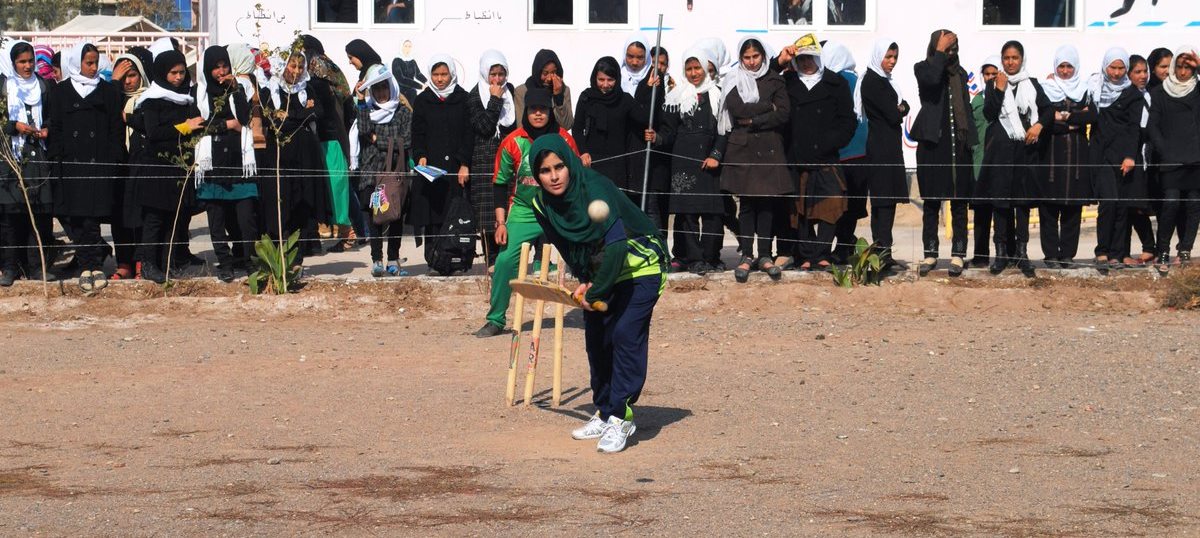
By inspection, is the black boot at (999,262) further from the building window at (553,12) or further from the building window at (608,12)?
the building window at (553,12)

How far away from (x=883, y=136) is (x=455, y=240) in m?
3.67

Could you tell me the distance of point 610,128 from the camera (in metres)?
13.7

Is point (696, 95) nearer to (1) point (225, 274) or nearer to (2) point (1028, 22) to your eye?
(1) point (225, 274)

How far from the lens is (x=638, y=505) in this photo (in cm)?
731

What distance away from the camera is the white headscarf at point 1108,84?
13852 mm

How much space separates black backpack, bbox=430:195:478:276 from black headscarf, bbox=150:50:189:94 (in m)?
2.36

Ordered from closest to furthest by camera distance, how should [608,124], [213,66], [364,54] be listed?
1. [213,66]
2. [608,124]
3. [364,54]

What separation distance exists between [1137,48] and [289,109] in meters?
11.2

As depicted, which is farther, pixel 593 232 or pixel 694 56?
pixel 694 56

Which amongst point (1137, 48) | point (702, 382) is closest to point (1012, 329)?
point (702, 382)

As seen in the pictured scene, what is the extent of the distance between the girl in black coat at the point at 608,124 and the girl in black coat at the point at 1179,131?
4264 millimetres

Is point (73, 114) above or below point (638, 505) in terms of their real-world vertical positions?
above

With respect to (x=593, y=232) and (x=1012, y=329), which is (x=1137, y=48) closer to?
(x=1012, y=329)

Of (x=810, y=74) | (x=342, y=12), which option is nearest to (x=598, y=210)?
(x=810, y=74)
